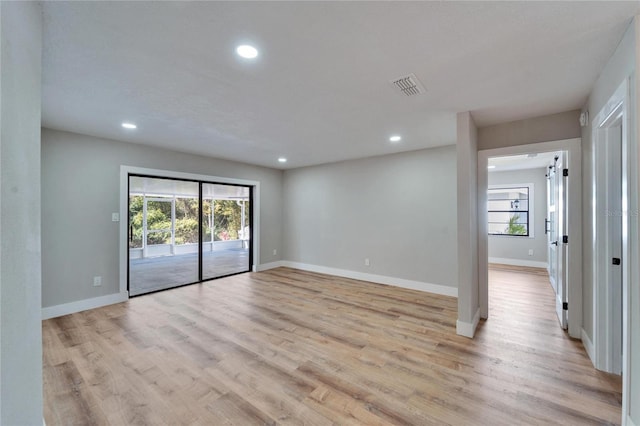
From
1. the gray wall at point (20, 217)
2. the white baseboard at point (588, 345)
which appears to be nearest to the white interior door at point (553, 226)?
the white baseboard at point (588, 345)

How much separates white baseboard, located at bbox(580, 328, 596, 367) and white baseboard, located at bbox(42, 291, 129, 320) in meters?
5.87

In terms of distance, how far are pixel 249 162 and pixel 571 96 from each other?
5.25 meters

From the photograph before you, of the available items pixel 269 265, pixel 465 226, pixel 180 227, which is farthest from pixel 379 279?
pixel 180 227

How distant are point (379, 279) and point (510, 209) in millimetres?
4738

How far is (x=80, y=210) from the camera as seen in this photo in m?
3.81

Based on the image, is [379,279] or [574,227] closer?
[574,227]

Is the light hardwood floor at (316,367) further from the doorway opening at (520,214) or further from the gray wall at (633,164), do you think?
the doorway opening at (520,214)

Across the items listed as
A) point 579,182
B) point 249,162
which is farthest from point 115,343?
point 579,182

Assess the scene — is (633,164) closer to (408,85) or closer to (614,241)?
(614,241)

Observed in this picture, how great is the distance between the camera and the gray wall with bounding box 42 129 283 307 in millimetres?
3553

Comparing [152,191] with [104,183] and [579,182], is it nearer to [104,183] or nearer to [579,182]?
[104,183]

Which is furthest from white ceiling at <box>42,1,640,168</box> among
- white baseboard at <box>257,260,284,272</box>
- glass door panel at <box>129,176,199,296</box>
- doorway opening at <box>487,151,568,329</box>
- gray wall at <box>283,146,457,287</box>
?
doorway opening at <box>487,151,568,329</box>

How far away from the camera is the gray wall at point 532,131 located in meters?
2.91

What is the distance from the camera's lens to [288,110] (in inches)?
116
